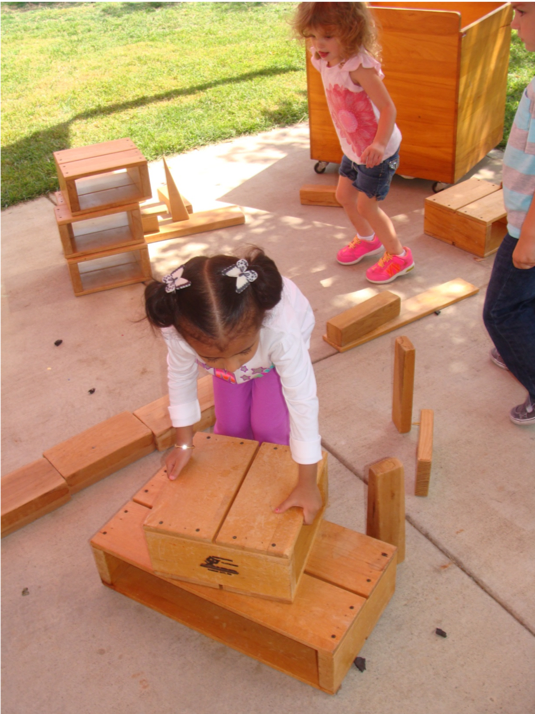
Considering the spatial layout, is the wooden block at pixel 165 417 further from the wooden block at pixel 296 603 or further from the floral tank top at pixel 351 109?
the floral tank top at pixel 351 109

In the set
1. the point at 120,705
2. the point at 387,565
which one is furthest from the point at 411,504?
the point at 120,705

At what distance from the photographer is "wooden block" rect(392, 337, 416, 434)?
113 inches

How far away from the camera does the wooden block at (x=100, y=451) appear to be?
302 centimetres

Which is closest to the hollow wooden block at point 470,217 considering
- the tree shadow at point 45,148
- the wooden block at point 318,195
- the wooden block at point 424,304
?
the wooden block at point 424,304

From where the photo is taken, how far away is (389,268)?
4.33m

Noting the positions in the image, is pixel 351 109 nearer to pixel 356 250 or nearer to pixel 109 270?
pixel 356 250

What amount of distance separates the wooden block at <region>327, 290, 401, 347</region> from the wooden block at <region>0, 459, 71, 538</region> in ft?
5.42

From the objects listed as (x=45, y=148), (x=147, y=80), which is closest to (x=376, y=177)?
(x=45, y=148)

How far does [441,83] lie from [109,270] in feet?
9.04

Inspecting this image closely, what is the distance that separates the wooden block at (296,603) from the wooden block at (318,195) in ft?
11.3

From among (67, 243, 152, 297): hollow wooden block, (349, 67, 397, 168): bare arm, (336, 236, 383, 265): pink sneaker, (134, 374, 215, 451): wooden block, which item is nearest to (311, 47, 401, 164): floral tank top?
(349, 67, 397, 168): bare arm

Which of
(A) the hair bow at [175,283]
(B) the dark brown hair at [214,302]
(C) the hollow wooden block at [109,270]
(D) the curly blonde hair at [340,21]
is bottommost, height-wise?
(C) the hollow wooden block at [109,270]

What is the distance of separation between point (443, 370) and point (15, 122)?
6656 mm

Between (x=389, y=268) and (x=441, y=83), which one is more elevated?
(x=441, y=83)
